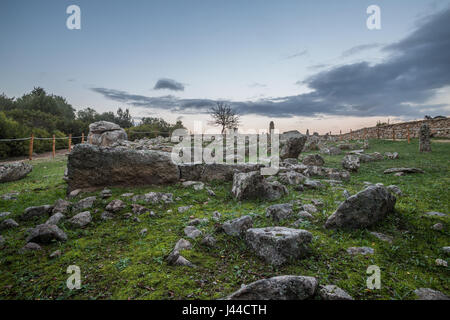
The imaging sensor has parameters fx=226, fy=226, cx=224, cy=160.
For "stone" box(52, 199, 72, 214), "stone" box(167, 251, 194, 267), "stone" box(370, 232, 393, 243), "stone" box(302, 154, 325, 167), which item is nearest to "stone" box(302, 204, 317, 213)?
"stone" box(370, 232, 393, 243)

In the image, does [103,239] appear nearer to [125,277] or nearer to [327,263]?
[125,277]

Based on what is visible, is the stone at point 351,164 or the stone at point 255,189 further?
the stone at point 351,164

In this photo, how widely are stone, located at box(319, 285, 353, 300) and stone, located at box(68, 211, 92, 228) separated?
4513 mm

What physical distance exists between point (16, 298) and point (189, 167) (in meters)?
5.48

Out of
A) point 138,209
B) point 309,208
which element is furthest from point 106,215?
point 309,208

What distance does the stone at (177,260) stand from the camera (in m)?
3.07

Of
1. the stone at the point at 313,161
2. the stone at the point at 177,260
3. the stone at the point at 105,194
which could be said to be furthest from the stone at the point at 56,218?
the stone at the point at 313,161

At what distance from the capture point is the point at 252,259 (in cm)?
320

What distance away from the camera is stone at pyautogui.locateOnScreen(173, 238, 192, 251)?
11.5ft

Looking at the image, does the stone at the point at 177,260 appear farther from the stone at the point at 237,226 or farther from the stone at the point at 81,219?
the stone at the point at 81,219

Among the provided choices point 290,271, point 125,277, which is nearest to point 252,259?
point 290,271

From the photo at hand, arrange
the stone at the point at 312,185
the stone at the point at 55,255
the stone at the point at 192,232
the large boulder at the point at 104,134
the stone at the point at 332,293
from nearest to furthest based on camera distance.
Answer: the stone at the point at 332,293 → the stone at the point at 55,255 → the stone at the point at 192,232 → the stone at the point at 312,185 → the large boulder at the point at 104,134

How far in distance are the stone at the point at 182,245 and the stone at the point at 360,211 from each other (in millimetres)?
2462
